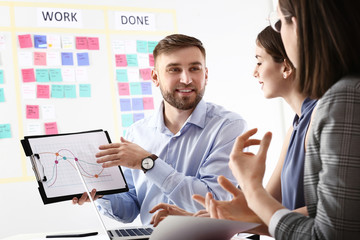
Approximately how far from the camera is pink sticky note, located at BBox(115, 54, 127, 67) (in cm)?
346

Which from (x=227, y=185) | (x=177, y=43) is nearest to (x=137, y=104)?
(x=177, y=43)

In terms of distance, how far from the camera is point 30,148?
5.33 ft

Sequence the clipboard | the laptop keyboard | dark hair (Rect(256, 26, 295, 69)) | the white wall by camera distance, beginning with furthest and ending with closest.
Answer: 1. the white wall
2. dark hair (Rect(256, 26, 295, 69))
3. the clipboard
4. the laptop keyboard

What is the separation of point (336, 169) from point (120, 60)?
9.10 ft

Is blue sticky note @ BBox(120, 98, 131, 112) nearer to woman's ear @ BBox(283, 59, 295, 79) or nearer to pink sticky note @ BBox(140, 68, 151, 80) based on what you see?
pink sticky note @ BBox(140, 68, 151, 80)

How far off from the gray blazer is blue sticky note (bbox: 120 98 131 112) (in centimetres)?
262

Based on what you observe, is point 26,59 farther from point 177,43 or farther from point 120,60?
point 177,43

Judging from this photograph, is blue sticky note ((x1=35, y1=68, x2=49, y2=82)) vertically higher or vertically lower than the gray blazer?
higher

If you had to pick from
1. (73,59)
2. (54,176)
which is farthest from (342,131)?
(73,59)

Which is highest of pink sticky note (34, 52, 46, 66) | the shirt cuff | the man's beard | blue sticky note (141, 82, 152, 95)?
pink sticky note (34, 52, 46, 66)

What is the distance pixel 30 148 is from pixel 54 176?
0.43ft

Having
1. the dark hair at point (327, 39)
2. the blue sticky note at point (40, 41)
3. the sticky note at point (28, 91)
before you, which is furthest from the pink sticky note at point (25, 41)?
the dark hair at point (327, 39)

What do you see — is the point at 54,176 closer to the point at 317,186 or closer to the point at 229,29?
the point at 317,186

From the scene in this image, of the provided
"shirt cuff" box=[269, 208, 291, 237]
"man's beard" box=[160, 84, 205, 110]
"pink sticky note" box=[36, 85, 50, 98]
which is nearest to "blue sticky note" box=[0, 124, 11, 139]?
"pink sticky note" box=[36, 85, 50, 98]
